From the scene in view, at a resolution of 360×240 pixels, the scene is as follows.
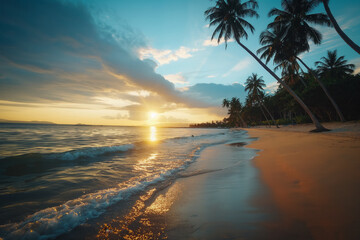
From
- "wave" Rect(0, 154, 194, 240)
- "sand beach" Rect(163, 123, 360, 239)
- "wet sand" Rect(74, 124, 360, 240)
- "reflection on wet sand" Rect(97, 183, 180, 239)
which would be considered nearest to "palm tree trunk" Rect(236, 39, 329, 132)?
"sand beach" Rect(163, 123, 360, 239)

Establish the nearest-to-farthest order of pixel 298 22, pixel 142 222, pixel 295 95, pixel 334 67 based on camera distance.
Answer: pixel 142 222
pixel 295 95
pixel 298 22
pixel 334 67

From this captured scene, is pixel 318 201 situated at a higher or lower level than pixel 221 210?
higher

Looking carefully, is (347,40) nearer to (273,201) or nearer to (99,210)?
(273,201)

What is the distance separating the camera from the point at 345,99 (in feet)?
64.7

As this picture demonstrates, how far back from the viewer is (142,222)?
7.11 ft

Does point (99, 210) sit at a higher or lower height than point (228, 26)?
lower

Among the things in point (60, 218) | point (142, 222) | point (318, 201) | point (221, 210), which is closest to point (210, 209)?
point (221, 210)

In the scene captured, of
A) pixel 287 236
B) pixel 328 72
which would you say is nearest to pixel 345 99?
pixel 328 72

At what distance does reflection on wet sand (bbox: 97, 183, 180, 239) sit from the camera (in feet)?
6.23

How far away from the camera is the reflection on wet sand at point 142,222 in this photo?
1.90 metres

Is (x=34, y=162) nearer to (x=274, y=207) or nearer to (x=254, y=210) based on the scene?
Result: (x=254, y=210)

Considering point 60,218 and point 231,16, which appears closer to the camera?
point 60,218

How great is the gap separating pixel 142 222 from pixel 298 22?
2407 centimetres

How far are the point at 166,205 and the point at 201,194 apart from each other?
80cm
